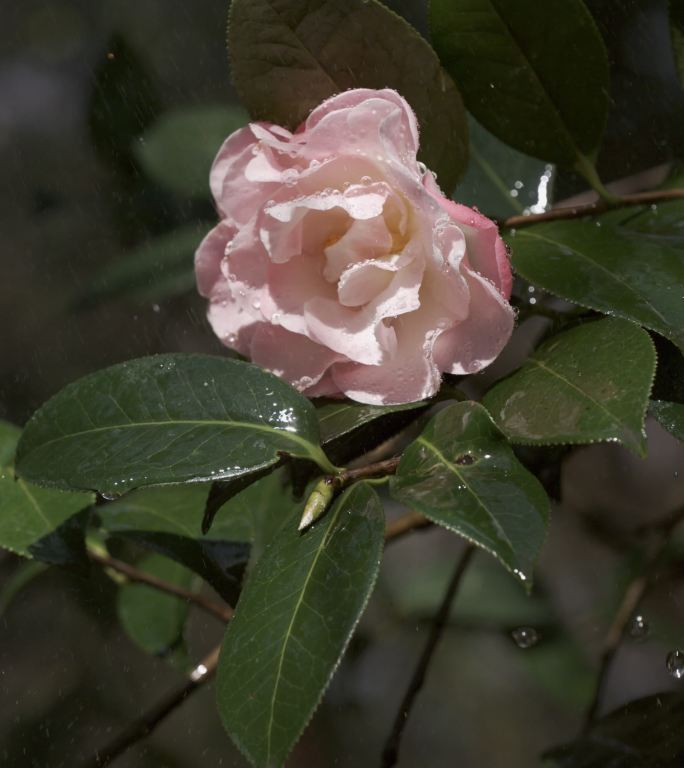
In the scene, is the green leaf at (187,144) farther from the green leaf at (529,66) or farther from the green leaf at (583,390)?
the green leaf at (583,390)

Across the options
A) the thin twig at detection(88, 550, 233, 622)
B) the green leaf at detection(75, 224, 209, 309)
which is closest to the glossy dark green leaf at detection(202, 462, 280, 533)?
the thin twig at detection(88, 550, 233, 622)

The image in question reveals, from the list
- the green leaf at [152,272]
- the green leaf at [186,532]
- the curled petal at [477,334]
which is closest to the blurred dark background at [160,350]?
the green leaf at [152,272]

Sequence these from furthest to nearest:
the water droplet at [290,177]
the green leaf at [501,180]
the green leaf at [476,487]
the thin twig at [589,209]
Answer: the green leaf at [501,180], the thin twig at [589,209], the water droplet at [290,177], the green leaf at [476,487]

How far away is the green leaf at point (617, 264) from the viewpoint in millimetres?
450

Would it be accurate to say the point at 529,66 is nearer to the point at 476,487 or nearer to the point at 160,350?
the point at 476,487

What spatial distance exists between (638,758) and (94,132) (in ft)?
2.20

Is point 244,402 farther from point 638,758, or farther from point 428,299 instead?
point 638,758

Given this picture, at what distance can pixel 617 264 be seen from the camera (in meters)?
0.48

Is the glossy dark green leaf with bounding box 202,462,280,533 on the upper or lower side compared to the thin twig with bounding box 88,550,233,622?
upper

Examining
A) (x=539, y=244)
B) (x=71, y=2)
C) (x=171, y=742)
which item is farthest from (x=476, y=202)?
(x=71, y=2)

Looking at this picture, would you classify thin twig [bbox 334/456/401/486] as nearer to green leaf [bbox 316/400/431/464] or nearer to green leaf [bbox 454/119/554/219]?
green leaf [bbox 316/400/431/464]

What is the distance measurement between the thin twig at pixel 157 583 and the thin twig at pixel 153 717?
0.09ft

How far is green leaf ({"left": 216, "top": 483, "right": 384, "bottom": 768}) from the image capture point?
37 centimetres

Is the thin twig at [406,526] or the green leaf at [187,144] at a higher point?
the green leaf at [187,144]
